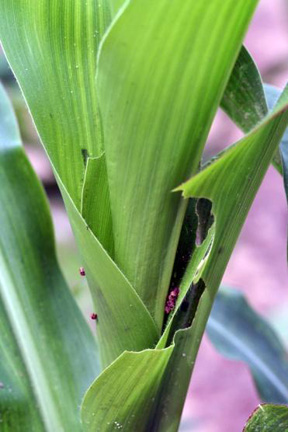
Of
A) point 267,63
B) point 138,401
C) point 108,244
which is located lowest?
point 138,401

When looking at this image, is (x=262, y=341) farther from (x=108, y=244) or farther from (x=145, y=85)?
(x=145, y=85)

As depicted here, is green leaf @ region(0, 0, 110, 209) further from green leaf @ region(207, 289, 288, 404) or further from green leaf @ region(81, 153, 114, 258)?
green leaf @ region(207, 289, 288, 404)

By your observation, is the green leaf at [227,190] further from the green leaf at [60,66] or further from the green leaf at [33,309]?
the green leaf at [33,309]

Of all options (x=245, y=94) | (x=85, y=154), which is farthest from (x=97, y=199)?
(x=245, y=94)

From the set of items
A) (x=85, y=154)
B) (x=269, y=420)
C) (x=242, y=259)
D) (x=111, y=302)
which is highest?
(x=242, y=259)

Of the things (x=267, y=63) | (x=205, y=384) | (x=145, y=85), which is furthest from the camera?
(x=267, y=63)

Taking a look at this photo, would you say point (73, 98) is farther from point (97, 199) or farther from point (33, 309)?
point (33, 309)

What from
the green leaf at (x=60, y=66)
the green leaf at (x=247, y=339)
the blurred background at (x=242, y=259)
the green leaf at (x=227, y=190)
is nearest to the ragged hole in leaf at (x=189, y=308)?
the green leaf at (x=227, y=190)

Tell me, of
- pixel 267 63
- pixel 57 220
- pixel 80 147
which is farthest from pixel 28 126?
pixel 80 147
